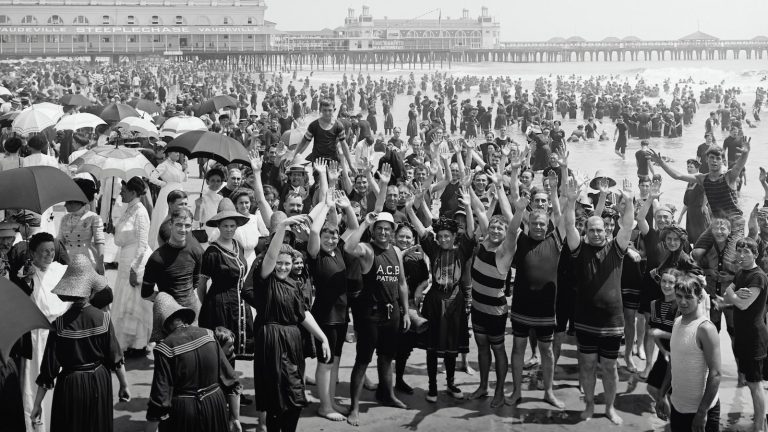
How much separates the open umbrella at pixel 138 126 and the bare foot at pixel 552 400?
8.84 meters

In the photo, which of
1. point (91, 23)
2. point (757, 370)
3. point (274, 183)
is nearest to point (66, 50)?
point (91, 23)

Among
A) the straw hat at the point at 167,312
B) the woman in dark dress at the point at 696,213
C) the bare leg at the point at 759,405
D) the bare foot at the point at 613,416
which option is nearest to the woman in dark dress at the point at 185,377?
the straw hat at the point at 167,312

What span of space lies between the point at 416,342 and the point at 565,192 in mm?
1502

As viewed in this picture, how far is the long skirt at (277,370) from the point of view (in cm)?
467

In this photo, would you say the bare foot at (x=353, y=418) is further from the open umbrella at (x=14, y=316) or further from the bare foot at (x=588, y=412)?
the open umbrella at (x=14, y=316)

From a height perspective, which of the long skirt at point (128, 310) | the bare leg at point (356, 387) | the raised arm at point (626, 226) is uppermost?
the raised arm at point (626, 226)

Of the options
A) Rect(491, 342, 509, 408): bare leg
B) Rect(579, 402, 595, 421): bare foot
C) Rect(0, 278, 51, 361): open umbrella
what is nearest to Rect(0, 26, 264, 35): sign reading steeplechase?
Rect(491, 342, 509, 408): bare leg

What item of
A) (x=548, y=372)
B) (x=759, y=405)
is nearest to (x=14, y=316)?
(x=548, y=372)

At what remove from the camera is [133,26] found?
8475cm

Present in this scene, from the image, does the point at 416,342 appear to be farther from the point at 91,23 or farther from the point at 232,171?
the point at 91,23

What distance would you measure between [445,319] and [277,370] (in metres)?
1.47

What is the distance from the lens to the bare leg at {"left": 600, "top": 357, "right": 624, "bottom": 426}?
17.6ft

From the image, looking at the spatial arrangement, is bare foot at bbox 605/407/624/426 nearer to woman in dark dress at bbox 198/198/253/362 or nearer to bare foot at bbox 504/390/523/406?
bare foot at bbox 504/390/523/406

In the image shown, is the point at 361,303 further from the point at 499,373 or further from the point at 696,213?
the point at 696,213
